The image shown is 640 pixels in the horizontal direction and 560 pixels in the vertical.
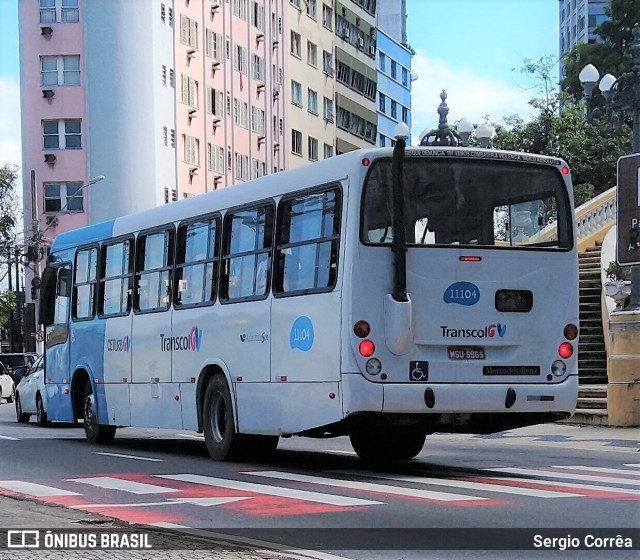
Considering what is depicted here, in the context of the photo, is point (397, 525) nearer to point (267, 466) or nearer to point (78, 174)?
point (267, 466)

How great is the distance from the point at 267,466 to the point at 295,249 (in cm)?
268

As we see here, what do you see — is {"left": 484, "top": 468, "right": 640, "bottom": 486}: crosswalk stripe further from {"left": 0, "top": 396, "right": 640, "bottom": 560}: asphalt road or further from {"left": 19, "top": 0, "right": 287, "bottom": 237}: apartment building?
{"left": 19, "top": 0, "right": 287, "bottom": 237}: apartment building

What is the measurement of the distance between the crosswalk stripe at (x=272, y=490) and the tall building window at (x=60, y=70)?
59794mm

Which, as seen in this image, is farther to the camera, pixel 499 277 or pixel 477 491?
pixel 499 277

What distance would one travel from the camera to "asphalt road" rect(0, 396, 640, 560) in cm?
1118

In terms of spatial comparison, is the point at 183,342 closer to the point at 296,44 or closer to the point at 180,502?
the point at 180,502

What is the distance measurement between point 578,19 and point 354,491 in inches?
6389

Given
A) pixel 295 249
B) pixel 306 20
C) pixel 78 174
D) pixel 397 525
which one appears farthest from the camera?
pixel 306 20

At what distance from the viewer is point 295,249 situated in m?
17.2

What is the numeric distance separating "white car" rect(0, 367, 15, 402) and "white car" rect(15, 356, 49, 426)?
17359 mm

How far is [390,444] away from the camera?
18656mm

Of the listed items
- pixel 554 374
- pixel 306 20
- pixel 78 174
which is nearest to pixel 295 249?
pixel 554 374

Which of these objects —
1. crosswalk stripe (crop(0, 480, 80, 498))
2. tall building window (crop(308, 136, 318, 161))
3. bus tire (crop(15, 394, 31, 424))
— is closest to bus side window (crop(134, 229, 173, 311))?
crosswalk stripe (crop(0, 480, 80, 498))

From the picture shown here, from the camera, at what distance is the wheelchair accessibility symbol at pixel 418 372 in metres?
16.0
